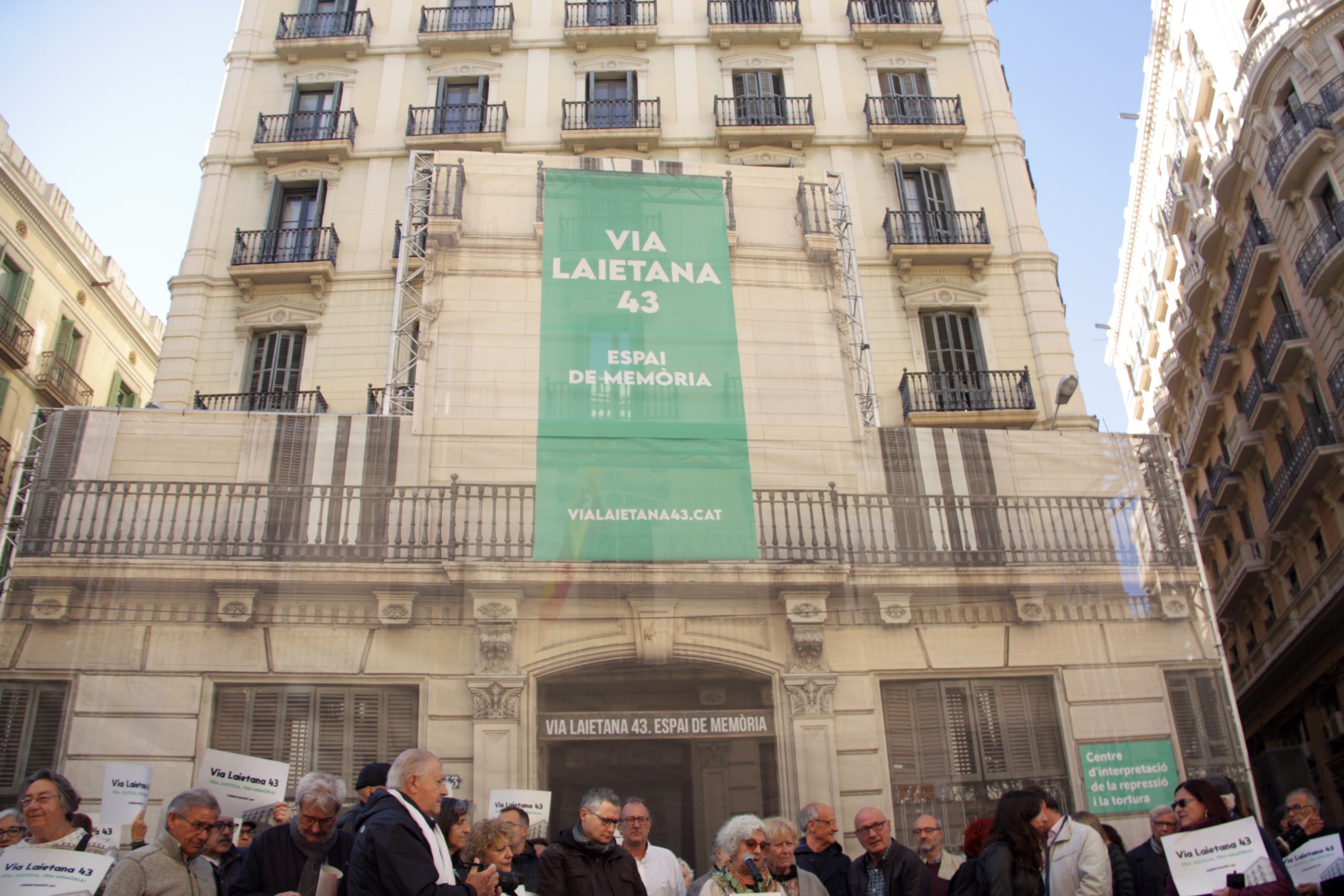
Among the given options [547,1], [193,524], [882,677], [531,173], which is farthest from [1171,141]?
[193,524]

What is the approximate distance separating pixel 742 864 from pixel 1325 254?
16.2 meters

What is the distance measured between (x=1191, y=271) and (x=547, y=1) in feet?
51.6

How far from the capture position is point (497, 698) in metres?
8.32

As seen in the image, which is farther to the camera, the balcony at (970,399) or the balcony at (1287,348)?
the balcony at (1287,348)

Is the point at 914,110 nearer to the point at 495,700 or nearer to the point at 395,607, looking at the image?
the point at 395,607

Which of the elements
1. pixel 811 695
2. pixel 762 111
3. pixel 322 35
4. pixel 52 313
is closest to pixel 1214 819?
pixel 811 695

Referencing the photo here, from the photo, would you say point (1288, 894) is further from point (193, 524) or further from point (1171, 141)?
point (1171, 141)

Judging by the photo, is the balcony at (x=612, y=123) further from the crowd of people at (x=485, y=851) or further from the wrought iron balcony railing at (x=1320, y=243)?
the crowd of people at (x=485, y=851)

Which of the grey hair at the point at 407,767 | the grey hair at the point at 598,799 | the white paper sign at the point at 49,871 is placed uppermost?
the grey hair at the point at 407,767

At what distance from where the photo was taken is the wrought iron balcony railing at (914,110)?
14953 mm

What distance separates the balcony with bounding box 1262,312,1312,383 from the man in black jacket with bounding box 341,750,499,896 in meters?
18.1

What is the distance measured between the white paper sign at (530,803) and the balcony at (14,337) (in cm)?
1404

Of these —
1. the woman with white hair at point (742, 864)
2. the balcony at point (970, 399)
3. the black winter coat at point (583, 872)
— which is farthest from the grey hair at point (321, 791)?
the balcony at point (970, 399)

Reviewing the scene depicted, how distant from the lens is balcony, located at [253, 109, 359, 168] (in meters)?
14.4
